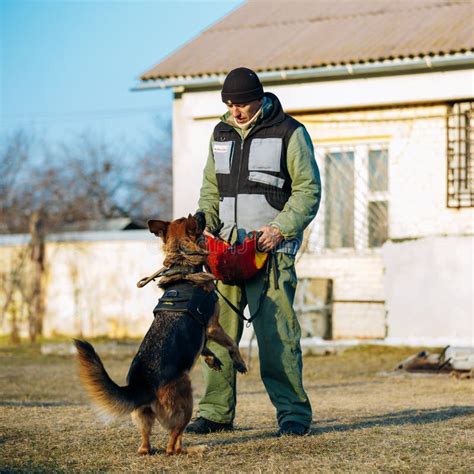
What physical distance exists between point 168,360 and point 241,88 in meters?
1.99

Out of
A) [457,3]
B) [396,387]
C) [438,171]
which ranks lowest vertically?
[396,387]

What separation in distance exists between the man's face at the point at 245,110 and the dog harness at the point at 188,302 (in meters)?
1.28

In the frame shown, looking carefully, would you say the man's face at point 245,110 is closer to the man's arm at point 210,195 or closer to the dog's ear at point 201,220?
the man's arm at point 210,195

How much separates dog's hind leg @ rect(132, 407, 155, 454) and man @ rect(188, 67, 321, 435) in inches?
38.0

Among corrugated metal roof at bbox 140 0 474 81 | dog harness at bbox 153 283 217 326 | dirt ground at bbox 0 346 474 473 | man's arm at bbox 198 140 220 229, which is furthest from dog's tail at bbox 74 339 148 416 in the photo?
corrugated metal roof at bbox 140 0 474 81

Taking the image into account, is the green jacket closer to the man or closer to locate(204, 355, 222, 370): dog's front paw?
the man

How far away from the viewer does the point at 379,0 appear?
1716 cm

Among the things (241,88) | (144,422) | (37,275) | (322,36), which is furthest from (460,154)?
(37,275)

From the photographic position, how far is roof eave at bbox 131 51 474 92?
47.6 feet

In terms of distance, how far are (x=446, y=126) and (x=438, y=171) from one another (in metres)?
0.65

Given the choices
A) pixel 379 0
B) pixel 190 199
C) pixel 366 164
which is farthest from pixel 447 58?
pixel 190 199

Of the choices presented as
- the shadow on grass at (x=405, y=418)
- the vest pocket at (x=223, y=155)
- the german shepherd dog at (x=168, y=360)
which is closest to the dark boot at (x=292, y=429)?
the shadow on grass at (x=405, y=418)

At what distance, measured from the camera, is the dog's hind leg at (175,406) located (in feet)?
20.2

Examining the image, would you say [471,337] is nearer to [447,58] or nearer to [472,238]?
[472,238]
